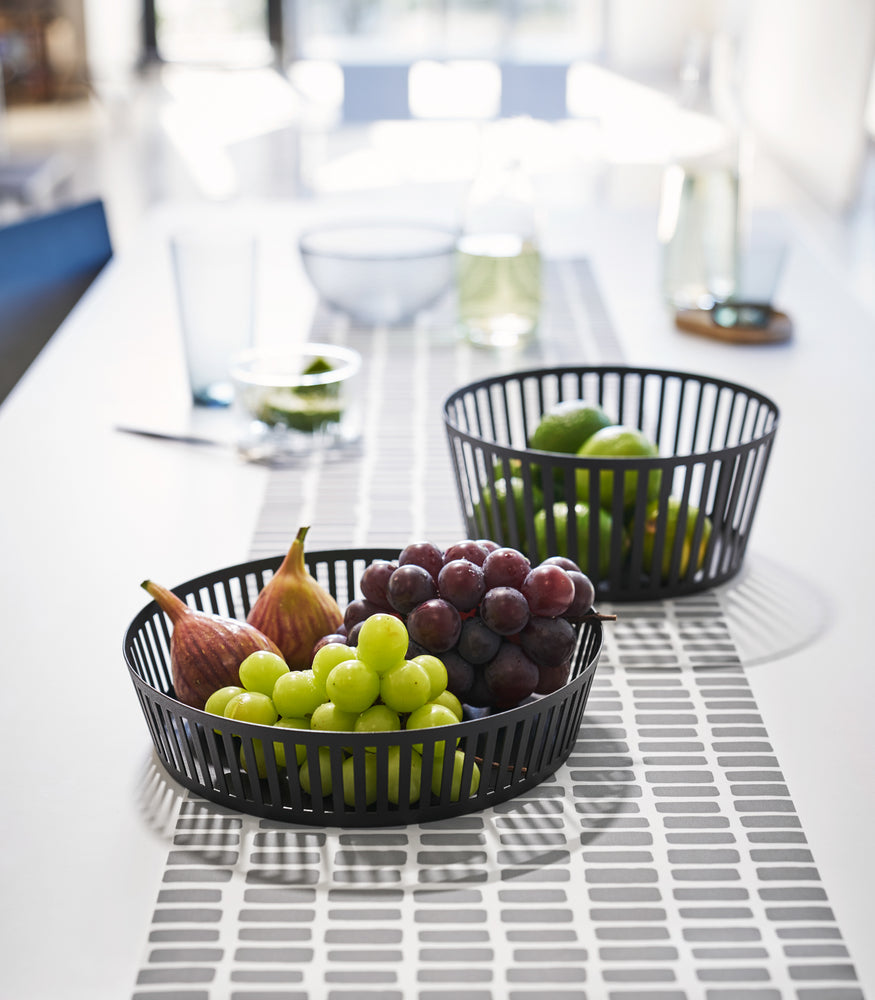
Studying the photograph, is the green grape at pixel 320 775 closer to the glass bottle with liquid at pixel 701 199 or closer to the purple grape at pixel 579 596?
the purple grape at pixel 579 596

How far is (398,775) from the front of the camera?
25.0 inches

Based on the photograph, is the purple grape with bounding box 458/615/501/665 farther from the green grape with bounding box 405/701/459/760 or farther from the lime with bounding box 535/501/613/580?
the lime with bounding box 535/501/613/580

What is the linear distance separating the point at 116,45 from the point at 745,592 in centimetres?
993

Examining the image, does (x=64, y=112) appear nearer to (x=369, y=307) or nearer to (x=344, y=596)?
(x=369, y=307)

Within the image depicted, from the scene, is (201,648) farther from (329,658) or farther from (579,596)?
(579,596)

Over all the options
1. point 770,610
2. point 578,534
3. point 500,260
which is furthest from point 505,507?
point 500,260

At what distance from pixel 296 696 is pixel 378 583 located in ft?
0.28

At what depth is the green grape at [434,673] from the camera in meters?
0.64

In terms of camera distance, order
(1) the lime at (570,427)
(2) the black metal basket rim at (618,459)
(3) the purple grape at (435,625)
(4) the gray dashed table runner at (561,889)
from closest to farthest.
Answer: (4) the gray dashed table runner at (561,889)
(3) the purple grape at (435,625)
(2) the black metal basket rim at (618,459)
(1) the lime at (570,427)

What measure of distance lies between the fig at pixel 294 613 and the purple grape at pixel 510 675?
0.13m

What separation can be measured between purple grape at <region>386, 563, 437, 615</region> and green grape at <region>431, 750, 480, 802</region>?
0.08 metres

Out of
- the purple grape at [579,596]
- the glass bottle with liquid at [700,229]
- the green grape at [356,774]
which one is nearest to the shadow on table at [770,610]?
the purple grape at [579,596]

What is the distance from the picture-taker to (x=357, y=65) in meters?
9.87

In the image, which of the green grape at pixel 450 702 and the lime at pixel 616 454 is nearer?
the green grape at pixel 450 702
